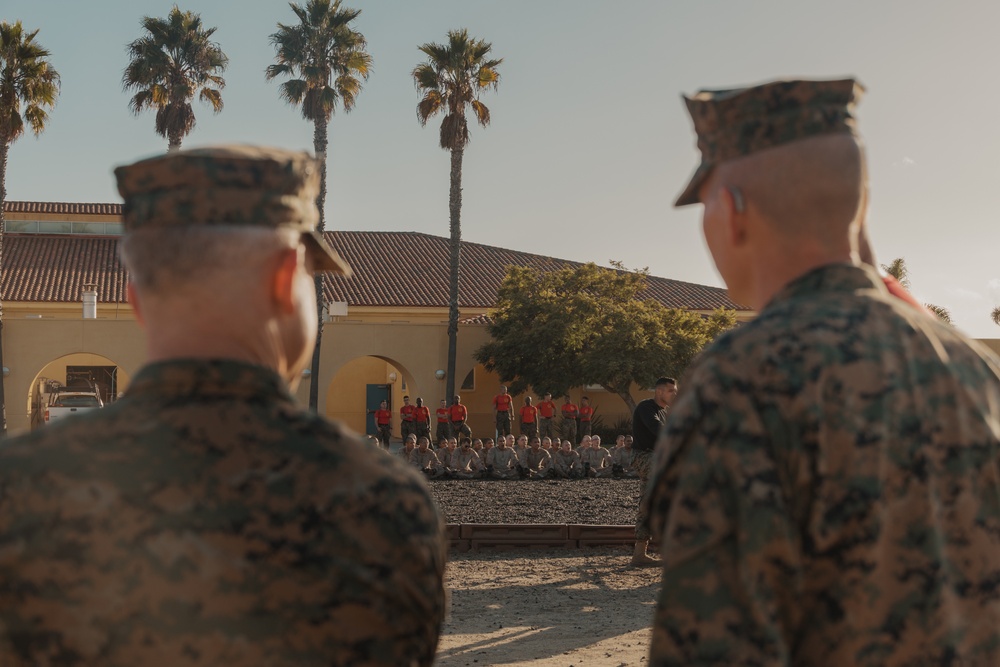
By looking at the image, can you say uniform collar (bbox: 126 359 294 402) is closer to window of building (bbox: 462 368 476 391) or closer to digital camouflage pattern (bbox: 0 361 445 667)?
digital camouflage pattern (bbox: 0 361 445 667)

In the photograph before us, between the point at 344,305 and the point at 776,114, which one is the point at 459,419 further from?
the point at 776,114

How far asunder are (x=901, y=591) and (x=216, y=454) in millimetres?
1250

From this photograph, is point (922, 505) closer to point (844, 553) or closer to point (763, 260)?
point (844, 553)

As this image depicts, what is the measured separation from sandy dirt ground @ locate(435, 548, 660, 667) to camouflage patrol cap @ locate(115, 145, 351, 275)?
5.59 m

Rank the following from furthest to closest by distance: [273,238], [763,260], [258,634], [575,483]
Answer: [575,483]
[763,260]
[273,238]
[258,634]

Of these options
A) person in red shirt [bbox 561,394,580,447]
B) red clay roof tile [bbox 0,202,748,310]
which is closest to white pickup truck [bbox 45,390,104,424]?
red clay roof tile [bbox 0,202,748,310]

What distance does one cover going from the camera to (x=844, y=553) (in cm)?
208

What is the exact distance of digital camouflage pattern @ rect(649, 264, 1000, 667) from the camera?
1978 millimetres

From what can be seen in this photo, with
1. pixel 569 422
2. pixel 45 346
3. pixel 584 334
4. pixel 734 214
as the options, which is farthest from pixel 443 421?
pixel 734 214

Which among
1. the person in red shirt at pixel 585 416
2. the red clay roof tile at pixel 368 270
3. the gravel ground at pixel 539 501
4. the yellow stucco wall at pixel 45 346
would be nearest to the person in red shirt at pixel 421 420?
the person in red shirt at pixel 585 416

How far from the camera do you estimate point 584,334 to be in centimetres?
3684

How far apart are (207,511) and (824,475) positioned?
3.56 feet

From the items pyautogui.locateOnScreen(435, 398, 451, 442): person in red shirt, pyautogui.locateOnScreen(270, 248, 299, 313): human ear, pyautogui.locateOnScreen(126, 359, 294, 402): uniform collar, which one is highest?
pyautogui.locateOnScreen(270, 248, 299, 313): human ear

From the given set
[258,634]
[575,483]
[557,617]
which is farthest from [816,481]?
[575,483]
